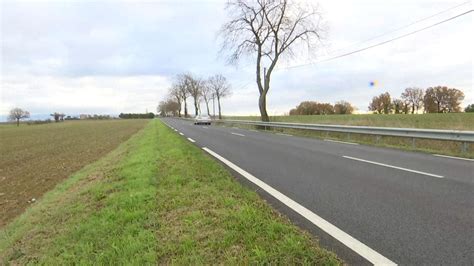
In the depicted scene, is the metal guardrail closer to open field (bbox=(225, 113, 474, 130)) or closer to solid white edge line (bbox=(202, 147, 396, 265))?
open field (bbox=(225, 113, 474, 130))

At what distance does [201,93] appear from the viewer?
8850cm

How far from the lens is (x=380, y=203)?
5.16 metres

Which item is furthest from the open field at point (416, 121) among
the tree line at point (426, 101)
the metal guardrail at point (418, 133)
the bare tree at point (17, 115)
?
the bare tree at point (17, 115)

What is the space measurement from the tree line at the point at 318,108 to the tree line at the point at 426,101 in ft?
27.1

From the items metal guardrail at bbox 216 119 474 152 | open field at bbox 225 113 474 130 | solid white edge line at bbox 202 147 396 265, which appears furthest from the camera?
open field at bbox 225 113 474 130

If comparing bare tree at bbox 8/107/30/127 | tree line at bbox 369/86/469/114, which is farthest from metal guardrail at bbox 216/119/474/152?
bare tree at bbox 8/107/30/127

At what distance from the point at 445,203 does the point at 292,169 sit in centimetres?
366

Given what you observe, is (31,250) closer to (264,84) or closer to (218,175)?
(218,175)

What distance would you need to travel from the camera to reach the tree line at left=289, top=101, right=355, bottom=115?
8881cm

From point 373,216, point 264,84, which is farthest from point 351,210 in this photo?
point 264,84

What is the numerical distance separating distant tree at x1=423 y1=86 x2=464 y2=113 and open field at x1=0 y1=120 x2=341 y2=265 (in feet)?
278

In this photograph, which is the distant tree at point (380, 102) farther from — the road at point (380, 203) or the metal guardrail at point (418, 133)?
the road at point (380, 203)

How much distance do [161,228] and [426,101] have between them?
94.7 metres

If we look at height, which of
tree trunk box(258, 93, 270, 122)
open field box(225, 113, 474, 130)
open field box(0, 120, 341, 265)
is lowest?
open field box(0, 120, 341, 265)
